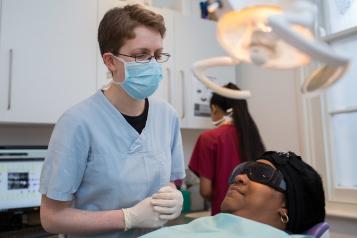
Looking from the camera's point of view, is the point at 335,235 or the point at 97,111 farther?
the point at 335,235

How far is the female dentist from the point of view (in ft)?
3.60

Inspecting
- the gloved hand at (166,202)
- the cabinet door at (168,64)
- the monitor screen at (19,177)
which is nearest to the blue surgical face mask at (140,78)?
the gloved hand at (166,202)

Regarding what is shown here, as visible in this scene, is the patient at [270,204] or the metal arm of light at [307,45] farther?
the patient at [270,204]

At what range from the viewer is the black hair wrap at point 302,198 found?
122 centimetres

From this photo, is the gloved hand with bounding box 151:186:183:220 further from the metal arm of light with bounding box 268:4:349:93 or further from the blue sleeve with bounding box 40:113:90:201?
the metal arm of light with bounding box 268:4:349:93

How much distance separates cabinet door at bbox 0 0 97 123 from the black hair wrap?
1377mm

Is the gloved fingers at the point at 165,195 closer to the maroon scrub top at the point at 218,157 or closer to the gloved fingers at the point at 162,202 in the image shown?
the gloved fingers at the point at 162,202

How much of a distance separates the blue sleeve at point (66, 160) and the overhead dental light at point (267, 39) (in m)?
0.49

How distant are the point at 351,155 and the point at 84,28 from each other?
1797mm

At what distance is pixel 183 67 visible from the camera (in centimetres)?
263

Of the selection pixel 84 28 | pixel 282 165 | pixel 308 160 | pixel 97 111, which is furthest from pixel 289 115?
pixel 97 111

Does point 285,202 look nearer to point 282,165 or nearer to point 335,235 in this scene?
point 282,165

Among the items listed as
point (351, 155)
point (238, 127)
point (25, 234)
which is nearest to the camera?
point (25, 234)

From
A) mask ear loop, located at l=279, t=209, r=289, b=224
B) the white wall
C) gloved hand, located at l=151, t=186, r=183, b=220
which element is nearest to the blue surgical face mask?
gloved hand, located at l=151, t=186, r=183, b=220
